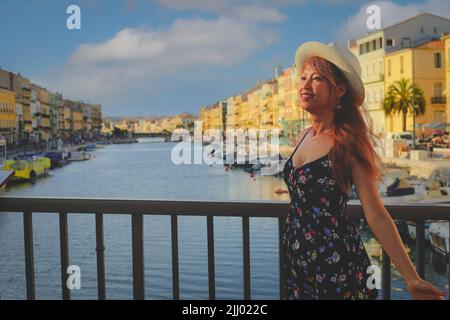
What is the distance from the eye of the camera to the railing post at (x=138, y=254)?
6.33 ft

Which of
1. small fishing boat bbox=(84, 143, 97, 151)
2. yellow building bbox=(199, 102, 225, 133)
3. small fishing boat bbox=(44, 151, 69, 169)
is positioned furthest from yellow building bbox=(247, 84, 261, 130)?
small fishing boat bbox=(84, 143, 97, 151)

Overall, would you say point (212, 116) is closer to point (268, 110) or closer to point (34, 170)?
point (268, 110)

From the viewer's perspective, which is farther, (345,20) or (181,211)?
(345,20)

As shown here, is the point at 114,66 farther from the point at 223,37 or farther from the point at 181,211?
the point at 181,211

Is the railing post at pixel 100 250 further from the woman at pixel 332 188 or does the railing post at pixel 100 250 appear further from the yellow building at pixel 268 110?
the yellow building at pixel 268 110

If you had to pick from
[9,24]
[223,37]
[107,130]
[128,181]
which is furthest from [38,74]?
Answer: [128,181]

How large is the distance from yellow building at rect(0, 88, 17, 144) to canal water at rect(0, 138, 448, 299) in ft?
1.37

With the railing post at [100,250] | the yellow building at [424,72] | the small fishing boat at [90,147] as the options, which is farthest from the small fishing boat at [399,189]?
the railing post at [100,250]

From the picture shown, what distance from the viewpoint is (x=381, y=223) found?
5.10 feet

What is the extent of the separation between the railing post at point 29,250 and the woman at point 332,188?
2.78 feet

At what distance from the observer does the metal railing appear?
1.77 m

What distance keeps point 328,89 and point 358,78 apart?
0.08 meters

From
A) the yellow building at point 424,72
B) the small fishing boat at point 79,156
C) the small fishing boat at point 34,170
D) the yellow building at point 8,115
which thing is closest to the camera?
the yellow building at point 8,115

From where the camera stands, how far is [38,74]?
4.96m
